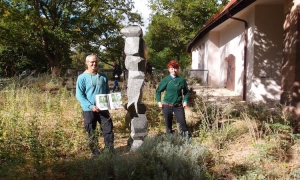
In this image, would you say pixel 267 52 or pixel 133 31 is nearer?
pixel 133 31

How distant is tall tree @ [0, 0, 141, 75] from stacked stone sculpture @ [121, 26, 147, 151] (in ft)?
44.3

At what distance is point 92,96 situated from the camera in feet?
13.7

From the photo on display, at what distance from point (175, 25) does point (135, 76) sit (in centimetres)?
2785

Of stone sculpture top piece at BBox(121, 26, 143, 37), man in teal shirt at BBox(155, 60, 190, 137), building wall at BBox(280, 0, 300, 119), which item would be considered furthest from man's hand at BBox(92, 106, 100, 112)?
building wall at BBox(280, 0, 300, 119)

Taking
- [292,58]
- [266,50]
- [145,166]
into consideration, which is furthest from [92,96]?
[266,50]

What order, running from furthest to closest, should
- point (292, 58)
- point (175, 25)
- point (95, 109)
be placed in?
point (175, 25) → point (292, 58) → point (95, 109)

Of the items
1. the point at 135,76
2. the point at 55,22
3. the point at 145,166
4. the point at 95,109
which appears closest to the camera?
the point at 145,166

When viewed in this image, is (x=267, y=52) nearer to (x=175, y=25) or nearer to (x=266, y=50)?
(x=266, y=50)

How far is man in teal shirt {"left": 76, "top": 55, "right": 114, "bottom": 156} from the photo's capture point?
163 inches

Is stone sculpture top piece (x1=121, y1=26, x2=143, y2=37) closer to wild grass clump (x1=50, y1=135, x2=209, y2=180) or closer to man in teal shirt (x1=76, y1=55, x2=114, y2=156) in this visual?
man in teal shirt (x1=76, y1=55, x2=114, y2=156)

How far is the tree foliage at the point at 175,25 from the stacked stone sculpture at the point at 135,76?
25.2m

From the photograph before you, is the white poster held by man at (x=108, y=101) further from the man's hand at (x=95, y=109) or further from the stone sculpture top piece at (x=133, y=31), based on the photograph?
the stone sculpture top piece at (x=133, y=31)

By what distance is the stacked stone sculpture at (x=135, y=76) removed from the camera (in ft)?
13.9

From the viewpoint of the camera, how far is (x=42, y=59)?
29109 millimetres
